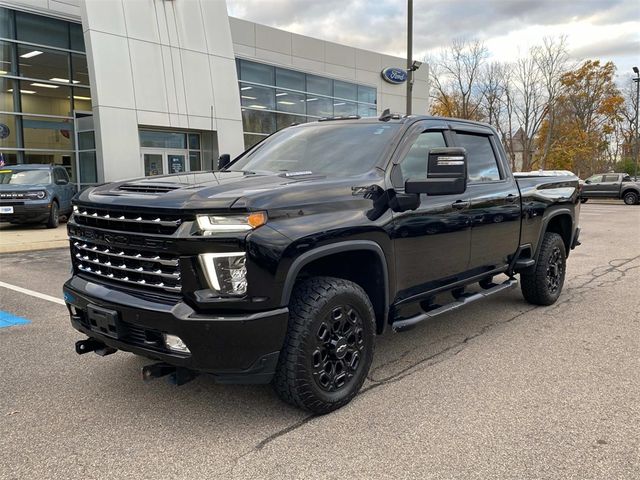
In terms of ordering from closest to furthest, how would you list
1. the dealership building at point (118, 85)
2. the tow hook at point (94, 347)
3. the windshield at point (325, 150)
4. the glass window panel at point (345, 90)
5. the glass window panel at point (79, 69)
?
the tow hook at point (94, 347) < the windshield at point (325, 150) < the dealership building at point (118, 85) < the glass window panel at point (79, 69) < the glass window panel at point (345, 90)

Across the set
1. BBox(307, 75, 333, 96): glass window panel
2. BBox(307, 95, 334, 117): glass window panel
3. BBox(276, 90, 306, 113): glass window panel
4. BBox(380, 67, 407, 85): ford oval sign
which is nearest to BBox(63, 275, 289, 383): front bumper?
BBox(276, 90, 306, 113): glass window panel

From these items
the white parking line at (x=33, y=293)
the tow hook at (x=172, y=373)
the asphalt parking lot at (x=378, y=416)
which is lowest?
the asphalt parking lot at (x=378, y=416)

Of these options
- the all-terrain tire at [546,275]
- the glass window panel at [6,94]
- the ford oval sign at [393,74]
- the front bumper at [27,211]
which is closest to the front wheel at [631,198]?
the ford oval sign at [393,74]

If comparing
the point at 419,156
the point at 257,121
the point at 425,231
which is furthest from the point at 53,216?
the point at 425,231

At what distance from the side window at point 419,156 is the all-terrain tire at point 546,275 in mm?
2155

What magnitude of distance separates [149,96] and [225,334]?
57.0ft

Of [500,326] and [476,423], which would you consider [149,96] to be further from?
[476,423]

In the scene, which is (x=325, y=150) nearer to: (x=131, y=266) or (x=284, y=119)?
(x=131, y=266)

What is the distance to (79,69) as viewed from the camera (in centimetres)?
2006

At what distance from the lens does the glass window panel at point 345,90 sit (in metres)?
28.1

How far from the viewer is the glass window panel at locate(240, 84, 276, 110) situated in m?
24.0

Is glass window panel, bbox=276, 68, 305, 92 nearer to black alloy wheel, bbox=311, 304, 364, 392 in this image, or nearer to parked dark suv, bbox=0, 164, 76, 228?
parked dark suv, bbox=0, 164, 76, 228

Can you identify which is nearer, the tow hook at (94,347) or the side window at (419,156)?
the tow hook at (94,347)

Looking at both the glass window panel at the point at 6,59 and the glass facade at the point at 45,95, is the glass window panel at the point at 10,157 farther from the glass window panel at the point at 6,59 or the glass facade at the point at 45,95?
the glass window panel at the point at 6,59
